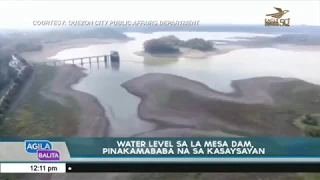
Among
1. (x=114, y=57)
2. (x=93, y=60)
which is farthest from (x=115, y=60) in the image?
(x=93, y=60)

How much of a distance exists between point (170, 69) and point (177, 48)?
5.8 inches

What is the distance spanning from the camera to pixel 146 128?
85.2 inches

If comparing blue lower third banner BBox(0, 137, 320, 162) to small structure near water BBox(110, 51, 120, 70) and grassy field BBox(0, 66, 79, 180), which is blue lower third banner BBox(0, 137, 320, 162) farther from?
small structure near water BBox(110, 51, 120, 70)

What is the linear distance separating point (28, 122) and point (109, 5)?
0.94 m

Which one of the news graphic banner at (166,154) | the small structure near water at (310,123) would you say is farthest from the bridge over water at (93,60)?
the small structure near water at (310,123)

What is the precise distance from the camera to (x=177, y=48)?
215 cm

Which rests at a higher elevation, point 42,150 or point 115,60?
point 115,60

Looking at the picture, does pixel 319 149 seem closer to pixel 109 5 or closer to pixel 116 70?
pixel 116 70

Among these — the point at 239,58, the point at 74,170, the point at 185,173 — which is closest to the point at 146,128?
the point at 185,173

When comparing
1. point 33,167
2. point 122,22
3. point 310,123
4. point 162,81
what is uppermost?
point 122,22

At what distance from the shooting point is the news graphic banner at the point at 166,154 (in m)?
2.16

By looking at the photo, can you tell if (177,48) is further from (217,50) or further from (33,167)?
(33,167)

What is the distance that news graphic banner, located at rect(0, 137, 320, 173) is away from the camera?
2.16 metres

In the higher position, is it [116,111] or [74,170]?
[116,111]
